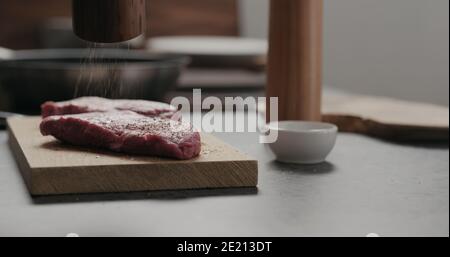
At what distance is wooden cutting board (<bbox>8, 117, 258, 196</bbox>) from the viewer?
2.97 ft

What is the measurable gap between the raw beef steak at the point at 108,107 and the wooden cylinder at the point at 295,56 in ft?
0.70

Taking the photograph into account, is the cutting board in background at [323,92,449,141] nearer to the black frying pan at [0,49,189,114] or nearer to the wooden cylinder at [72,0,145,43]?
the black frying pan at [0,49,189,114]

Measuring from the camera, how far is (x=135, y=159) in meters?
0.97

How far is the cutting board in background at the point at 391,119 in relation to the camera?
54.2 inches

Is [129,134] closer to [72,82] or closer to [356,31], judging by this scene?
[72,82]

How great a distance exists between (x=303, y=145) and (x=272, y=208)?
0.28 m

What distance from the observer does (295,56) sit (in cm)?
132

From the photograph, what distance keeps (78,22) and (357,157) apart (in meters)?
0.52

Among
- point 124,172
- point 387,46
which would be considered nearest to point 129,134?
point 124,172

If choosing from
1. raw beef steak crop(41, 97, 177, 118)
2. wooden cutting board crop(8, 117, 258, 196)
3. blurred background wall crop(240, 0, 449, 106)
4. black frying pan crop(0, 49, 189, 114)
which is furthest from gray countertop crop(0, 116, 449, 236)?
blurred background wall crop(240, 0, 449, 106)

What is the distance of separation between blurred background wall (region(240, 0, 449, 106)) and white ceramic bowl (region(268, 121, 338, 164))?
2327 mm

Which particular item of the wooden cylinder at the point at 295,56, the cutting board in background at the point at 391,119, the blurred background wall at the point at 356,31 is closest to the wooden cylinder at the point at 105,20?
the wooden cylinder at the point at 295,56

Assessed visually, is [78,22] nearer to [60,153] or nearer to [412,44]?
[60,153]

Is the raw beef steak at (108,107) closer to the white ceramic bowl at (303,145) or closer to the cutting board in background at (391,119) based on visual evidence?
the white ceramic bowl at (303,145)
